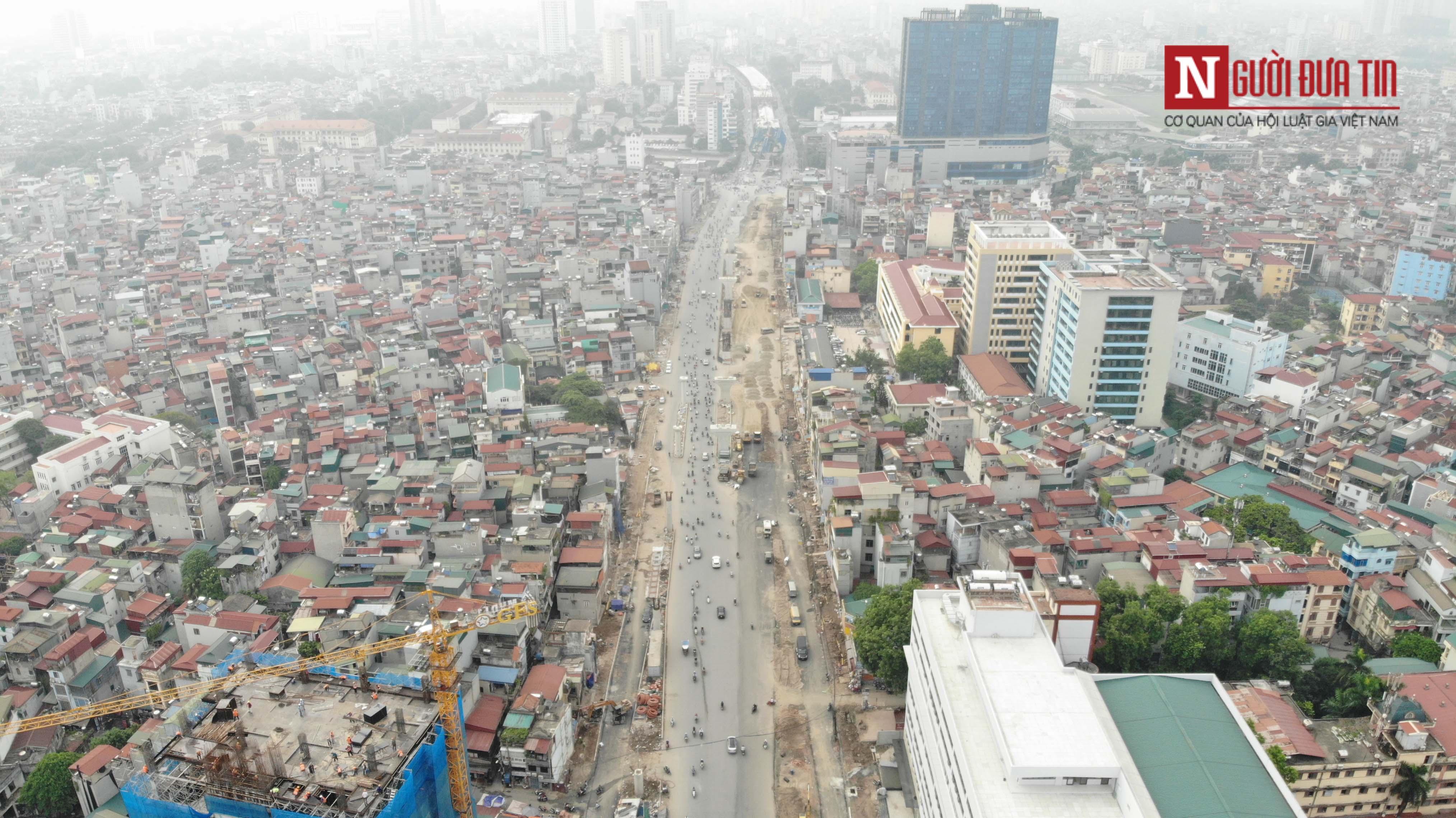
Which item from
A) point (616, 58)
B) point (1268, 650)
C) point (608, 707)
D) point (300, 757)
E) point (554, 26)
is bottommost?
point (608, 707)

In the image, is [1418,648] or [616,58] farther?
[616,58]

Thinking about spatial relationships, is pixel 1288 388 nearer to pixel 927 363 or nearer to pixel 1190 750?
pixel 927 363

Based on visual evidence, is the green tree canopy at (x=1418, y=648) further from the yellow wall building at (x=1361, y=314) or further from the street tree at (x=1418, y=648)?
the yellow wall building at (x=1361, y=314)

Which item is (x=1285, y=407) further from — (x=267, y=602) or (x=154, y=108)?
(x=154, y=108)

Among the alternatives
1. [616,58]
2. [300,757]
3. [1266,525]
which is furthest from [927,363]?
[616,58]

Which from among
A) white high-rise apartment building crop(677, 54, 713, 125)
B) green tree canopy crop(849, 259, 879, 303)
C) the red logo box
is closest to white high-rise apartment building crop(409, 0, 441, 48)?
white high-rise apartment building crop(677, 54, 713, 125)

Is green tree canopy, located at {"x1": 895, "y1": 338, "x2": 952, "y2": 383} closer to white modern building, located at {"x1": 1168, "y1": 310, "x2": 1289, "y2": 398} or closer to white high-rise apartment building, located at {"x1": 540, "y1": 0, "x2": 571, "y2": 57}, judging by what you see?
white modern building, located at {"x1": 1168, "y1": 310, "x2": 1289, "y2": 398}

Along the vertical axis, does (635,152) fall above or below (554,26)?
below
